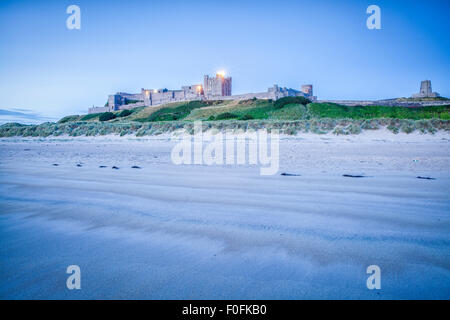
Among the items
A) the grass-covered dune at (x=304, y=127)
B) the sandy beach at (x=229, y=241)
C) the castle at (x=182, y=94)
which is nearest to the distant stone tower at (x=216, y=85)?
the castle at (x=182, y=94)

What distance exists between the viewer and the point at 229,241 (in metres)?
1.61

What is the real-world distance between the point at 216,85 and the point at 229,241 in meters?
74.3

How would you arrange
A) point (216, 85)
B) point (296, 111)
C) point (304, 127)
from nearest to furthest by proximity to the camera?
point (304, 127) → point (296, 111) → point (216, 85)

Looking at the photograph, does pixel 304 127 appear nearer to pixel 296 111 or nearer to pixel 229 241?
pixel 229 241

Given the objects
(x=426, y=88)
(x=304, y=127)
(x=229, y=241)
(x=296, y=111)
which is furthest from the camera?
(x=426, y=88)

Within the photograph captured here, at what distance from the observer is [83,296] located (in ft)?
3.55

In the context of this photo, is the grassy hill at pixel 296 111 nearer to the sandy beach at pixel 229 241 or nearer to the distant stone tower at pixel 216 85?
the sandy beach at pixel 229 241

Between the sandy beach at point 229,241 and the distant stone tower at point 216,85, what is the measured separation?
71184mm

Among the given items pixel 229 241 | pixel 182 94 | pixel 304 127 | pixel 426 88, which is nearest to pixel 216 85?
pixel 182 94

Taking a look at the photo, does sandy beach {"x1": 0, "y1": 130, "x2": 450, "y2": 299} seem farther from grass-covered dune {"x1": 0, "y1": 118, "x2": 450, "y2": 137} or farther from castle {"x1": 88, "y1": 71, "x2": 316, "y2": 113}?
castle {"x1": 88, "y1": 71, "x2": 316, "y2": 113}

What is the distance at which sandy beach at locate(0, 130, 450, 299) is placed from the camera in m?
1.12

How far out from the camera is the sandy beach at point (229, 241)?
112 centimetres
